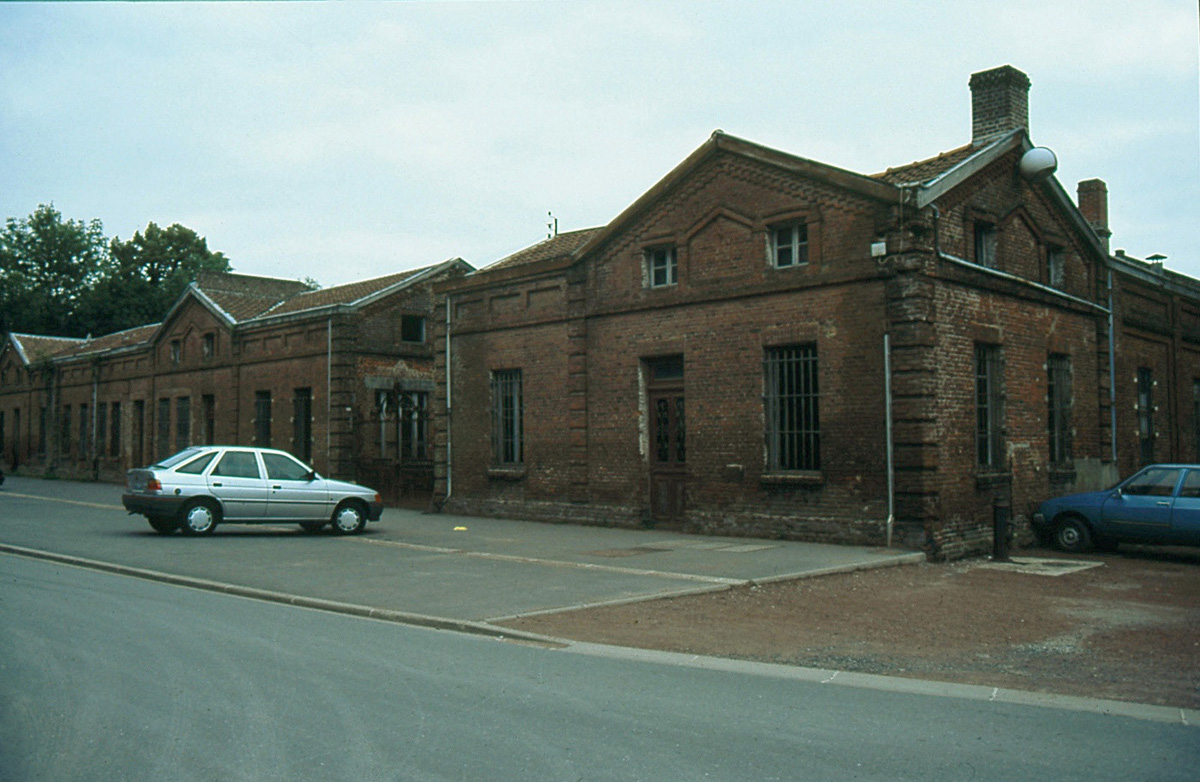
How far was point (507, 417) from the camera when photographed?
22109mm

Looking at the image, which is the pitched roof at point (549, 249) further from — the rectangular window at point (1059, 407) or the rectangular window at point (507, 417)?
the rectangular window at point (1059, 407)

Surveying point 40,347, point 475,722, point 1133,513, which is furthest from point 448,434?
point 40,347

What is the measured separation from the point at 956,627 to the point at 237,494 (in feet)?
41.9

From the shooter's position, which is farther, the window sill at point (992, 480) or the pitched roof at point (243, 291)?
the pitched roof at point (243, 291)

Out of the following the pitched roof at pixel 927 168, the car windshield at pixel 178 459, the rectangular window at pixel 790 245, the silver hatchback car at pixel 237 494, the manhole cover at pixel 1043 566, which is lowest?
the manhole cover at pixel 1043 566

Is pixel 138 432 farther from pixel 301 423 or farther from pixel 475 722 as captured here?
pixel 475 722

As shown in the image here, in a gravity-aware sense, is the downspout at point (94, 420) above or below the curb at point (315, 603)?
above

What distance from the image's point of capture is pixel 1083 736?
6.03m

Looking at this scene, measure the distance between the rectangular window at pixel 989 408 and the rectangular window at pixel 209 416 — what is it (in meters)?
25.4

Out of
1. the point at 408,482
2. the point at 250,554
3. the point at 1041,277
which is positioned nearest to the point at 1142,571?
the point at 1041,277

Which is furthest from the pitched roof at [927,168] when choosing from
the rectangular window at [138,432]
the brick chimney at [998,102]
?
the rectangular window at [138,432]

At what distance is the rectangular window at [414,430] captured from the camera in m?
30.2

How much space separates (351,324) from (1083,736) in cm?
2496

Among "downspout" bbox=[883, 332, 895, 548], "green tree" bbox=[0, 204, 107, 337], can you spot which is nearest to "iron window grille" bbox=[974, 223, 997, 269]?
"downspout" bbox=[883, 332, 895, 548]
